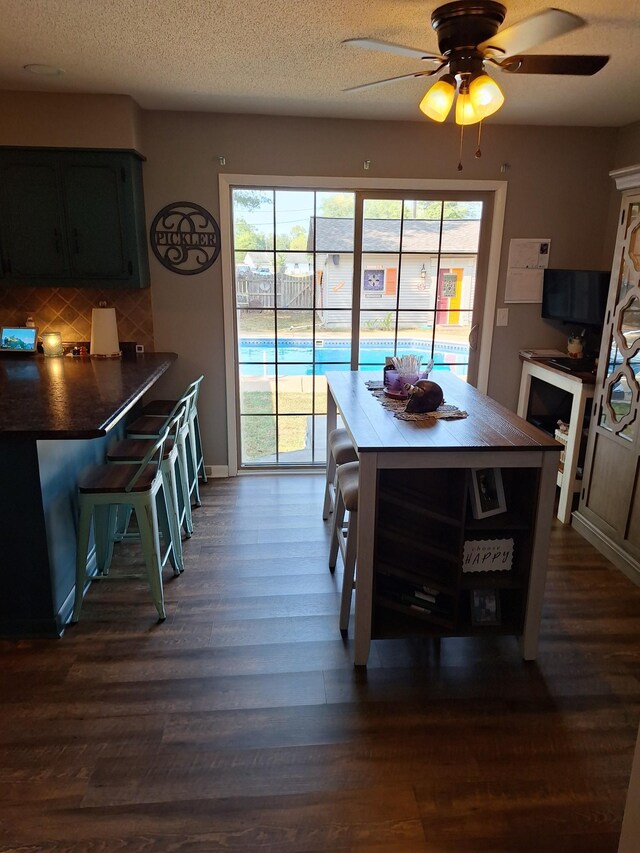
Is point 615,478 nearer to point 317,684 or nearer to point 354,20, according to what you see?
point 317,684

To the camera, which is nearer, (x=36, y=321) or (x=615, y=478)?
(x=615, y=478)

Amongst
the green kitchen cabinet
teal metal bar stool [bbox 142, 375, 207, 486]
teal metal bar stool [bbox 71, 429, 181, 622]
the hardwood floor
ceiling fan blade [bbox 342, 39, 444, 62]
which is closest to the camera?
the hardwood floor

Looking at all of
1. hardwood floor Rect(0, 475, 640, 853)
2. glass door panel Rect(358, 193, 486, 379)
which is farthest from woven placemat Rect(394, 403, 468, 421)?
glass door panel Rect(358, 193, 486, 379)

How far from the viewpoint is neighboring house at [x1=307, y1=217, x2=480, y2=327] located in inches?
161

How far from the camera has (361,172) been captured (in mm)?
3908

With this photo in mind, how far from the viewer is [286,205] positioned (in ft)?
13.1

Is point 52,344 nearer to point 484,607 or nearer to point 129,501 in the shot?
point 129,501

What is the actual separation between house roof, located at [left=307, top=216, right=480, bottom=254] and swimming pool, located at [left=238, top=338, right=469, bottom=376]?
688 millimetres

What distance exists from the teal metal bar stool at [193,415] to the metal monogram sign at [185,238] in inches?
32.8

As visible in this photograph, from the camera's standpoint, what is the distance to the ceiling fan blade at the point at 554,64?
2.00m

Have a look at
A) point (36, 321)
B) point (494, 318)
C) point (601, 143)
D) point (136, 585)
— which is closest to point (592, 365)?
point (494, 318)

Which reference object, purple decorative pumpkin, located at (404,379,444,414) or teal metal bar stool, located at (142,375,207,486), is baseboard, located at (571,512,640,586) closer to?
purple decorative pumpkin, located at (404,379,444,414)

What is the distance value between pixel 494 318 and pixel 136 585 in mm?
3079

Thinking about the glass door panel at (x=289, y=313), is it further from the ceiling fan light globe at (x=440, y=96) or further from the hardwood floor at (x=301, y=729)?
the ceiling fan light globe at (x=440, y=96)
